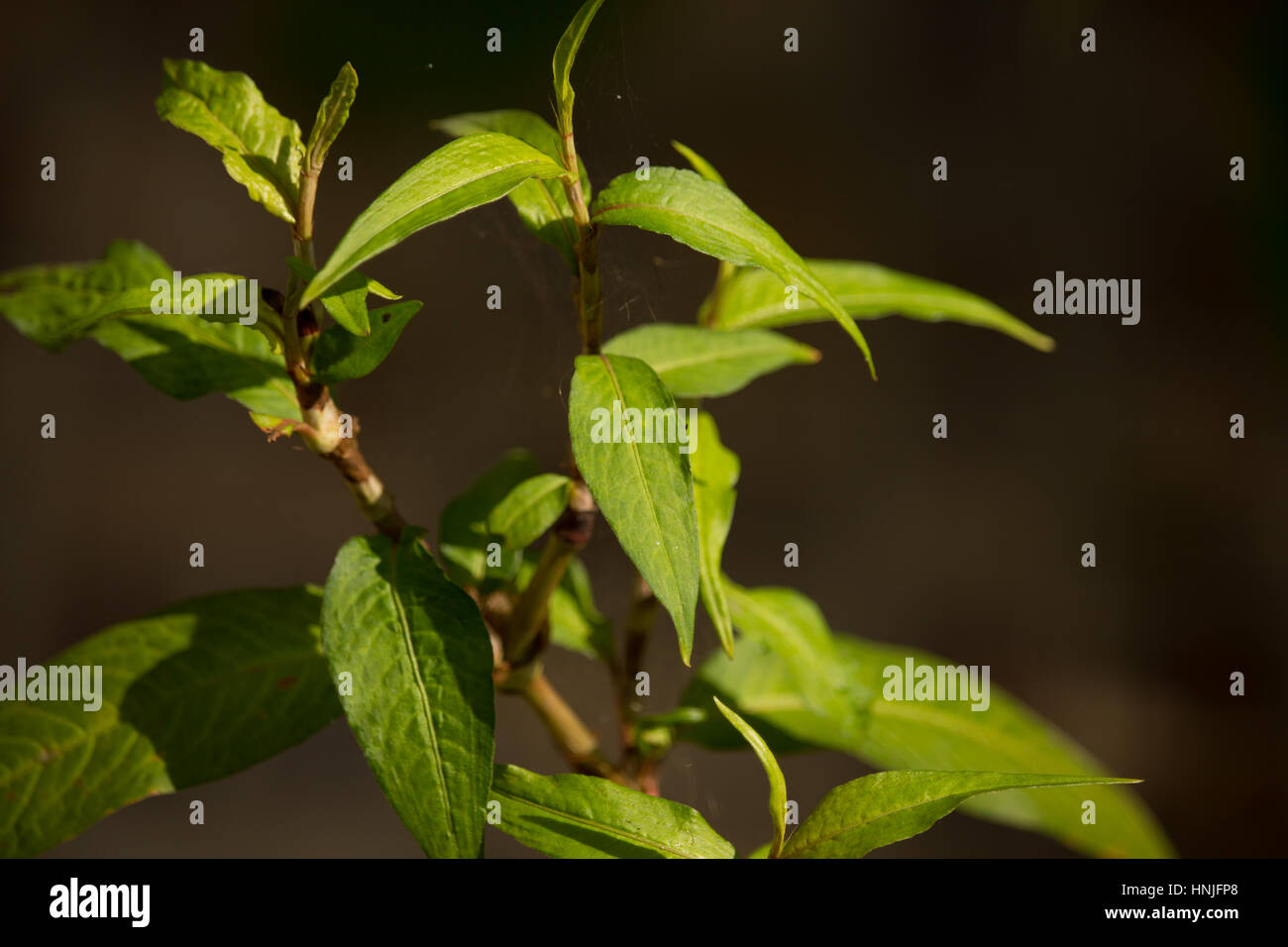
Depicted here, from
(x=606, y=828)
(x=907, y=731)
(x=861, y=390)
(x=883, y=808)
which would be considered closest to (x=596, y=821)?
(x=606, y=828)

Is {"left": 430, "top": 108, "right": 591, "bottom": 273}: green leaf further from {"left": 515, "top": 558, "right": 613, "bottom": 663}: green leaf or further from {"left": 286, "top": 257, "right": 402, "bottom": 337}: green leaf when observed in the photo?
{"left": 515, "top": 558, "right": 613, "bottom": 663}: green leaf

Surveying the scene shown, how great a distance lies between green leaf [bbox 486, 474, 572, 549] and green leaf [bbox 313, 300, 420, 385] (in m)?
0.08

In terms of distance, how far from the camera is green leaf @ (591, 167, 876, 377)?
331mm

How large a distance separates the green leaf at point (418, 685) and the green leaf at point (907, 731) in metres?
0.22

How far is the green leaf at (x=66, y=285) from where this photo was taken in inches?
19.0

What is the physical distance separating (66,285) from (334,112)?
0.77 ft

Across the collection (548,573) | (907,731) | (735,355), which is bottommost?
(907,731)

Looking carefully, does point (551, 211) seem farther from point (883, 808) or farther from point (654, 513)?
point (883, 808)

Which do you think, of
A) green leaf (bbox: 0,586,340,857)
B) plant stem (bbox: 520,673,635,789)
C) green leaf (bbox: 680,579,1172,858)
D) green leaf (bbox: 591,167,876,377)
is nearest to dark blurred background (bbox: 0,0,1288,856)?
green leaf (bbox: 680,579,1172,858)

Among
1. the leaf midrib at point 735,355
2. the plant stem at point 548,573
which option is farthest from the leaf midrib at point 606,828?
the leaf midrib at point 735,355

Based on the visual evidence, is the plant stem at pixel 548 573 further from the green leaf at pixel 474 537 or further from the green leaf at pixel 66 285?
the green leaf at pixel 66 285

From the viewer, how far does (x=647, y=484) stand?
0.33m

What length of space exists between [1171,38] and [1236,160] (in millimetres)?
155

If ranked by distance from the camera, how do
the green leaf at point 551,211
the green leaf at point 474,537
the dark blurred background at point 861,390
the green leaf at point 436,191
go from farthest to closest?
the dark blurred background at point 861,390, the green leaf at point 474,537, the green leaf at point 551,211, the green leaf at point 436,191
